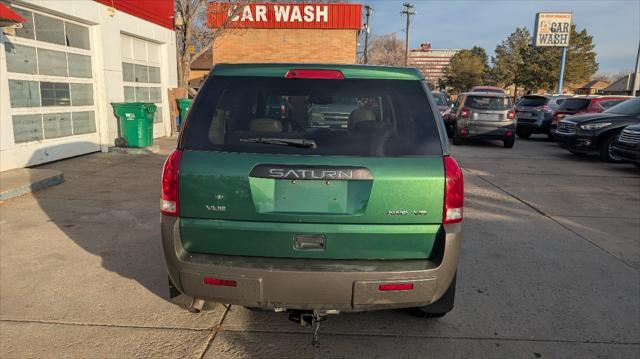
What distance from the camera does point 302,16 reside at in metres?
26.8

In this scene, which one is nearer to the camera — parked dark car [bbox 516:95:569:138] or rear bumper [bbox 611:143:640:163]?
rear bumper [bbox 611:143:640:163]

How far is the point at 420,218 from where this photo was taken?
2.67 meters

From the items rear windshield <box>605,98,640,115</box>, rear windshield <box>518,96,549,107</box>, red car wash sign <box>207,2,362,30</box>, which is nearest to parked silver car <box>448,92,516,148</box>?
rear windshield <box>605,98,640,115</box>

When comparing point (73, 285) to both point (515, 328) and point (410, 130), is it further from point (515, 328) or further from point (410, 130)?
point (515, 328)

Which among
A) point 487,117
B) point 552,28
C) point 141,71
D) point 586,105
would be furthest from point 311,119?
point 552,28

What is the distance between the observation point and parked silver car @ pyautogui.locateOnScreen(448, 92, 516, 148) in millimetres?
14031

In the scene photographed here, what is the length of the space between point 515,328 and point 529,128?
16.2 meters

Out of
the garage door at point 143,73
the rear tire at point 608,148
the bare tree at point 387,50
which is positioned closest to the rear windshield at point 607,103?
the rear tire at point 608,148

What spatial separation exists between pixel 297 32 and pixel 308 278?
26.4 metres

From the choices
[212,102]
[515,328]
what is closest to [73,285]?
[212,102]

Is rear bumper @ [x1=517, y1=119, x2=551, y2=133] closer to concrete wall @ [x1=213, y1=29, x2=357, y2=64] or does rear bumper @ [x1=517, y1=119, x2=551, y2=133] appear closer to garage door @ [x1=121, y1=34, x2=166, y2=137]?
concrete wall @ [x1=213, y1=29, x2=357, y2=64]

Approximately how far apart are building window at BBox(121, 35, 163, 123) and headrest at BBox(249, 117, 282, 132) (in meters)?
10.7

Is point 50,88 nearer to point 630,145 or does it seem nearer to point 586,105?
point 630,145

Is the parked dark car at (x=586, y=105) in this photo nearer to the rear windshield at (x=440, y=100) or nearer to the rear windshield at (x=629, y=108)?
the rear windshield at (x=629, y=108)
